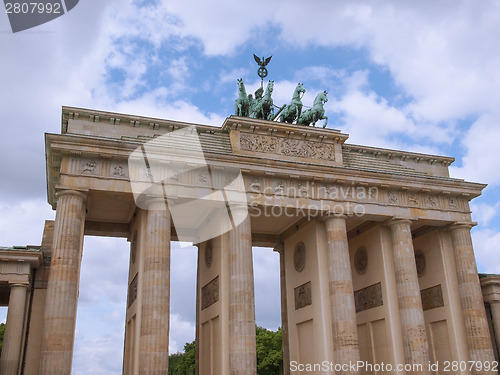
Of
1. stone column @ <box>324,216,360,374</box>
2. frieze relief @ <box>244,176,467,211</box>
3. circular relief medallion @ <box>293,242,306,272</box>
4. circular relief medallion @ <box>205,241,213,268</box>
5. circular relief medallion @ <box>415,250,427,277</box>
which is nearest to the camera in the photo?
stone column @ <box>324,216,360,374</box>

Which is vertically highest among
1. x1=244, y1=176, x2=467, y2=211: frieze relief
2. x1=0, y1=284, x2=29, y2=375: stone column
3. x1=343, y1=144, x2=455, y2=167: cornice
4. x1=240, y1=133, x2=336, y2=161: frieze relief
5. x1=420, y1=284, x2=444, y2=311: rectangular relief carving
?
x1=343, y1=144, x2=455, y2=167: cornice

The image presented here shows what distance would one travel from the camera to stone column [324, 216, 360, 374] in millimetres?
24688

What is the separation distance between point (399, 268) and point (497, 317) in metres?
7.99

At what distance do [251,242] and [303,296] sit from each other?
201 inches

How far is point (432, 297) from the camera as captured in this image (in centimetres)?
3017

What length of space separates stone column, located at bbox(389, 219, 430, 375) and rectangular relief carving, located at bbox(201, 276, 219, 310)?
32.0ft

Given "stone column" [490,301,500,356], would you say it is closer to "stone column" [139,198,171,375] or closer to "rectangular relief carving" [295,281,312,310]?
"rectangular relief carving" [295,281,312,310]

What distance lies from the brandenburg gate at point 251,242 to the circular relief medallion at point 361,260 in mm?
100

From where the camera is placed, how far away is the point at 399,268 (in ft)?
89.7

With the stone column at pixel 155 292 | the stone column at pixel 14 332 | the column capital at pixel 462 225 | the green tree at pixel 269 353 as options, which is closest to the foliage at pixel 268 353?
the green tree at pixel 269 353

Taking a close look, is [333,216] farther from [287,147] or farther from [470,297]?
[470,297]

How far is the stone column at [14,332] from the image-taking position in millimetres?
21766

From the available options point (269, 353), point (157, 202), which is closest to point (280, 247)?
point (157, 202)

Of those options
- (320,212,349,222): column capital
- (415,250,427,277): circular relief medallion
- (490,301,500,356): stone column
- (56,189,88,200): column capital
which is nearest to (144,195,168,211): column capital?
(56,189,88,200): column capital
